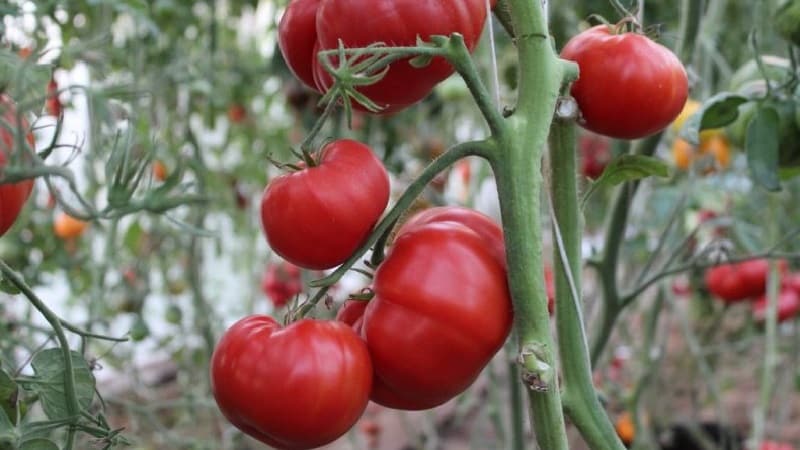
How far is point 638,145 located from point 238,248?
2.34 meters

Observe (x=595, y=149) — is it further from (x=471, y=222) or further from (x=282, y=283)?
(x=471, y=222)

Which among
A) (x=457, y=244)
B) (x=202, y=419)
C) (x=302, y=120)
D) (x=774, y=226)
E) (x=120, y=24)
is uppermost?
(x=457, y=244)

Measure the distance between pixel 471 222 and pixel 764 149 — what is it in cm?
38

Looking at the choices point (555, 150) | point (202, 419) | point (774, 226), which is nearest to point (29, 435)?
point (555, 150)

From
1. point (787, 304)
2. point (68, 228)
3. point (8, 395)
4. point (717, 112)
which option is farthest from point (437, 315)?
point (787, 304)

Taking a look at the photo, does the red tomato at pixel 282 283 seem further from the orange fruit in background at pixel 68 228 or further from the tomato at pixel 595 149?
the tomato at pixel 595 149

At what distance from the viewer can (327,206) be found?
1.43 ft

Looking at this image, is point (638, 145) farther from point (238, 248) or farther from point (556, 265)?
point (238, 248)

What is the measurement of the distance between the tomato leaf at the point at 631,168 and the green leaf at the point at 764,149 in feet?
0.79

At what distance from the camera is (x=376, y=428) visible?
2.13m

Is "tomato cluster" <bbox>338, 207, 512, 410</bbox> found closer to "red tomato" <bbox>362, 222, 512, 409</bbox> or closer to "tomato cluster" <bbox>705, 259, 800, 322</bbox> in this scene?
"red tomato" <bbox>362, 222, 512, 409</bbox>

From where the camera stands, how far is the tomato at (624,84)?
0.48 m

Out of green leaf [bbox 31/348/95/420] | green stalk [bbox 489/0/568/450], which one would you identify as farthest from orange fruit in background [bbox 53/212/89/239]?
green stalk [bbox 489/0/568/450]

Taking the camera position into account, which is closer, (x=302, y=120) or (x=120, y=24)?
(x=302, y=120)
